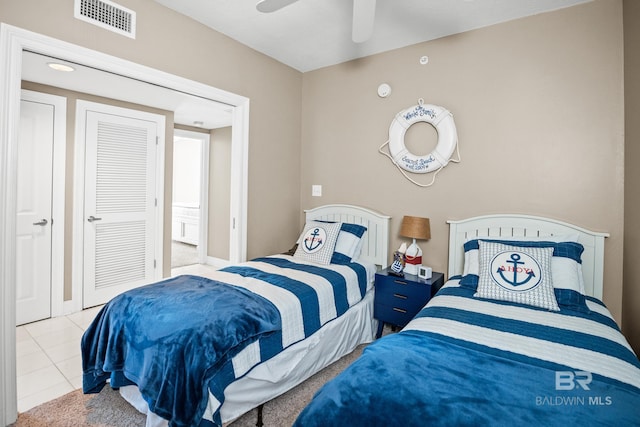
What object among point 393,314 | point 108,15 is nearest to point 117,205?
point 108,15

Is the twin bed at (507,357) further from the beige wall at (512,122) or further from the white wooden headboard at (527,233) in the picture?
the beige wall at (512,122)

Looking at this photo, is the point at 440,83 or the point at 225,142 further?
the point at 225,142

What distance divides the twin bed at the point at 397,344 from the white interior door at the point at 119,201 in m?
1.97

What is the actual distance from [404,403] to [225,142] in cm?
490

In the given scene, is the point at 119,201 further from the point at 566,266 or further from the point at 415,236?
the point at 566,266

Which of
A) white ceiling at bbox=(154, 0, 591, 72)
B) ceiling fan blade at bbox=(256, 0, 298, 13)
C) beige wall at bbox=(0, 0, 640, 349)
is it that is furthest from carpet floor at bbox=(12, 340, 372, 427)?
white ceiling at bbox=(154, 0, 591, 72)

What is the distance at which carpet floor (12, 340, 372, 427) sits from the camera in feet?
6.00

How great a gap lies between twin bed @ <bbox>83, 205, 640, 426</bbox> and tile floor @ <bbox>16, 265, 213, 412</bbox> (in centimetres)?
53

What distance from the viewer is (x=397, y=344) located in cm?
146

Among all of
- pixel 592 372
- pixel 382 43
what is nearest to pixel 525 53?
pixel 382 43

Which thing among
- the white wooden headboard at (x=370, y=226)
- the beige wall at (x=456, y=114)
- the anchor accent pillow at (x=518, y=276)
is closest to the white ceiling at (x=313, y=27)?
the beige wall at (x=456, y=114)

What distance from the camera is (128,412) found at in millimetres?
1914

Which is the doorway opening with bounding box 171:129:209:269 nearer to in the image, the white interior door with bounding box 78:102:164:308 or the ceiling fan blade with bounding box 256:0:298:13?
the white interior door with bounding box 78:102:164:308

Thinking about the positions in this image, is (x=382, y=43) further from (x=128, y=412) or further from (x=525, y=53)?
(x=128, y=412)
